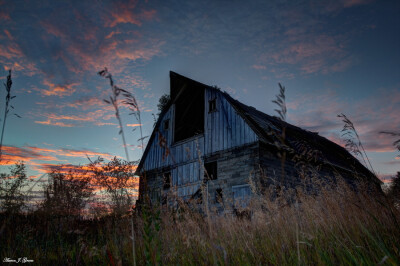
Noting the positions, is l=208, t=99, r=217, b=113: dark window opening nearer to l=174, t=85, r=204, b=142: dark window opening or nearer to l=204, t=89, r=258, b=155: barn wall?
l=204, t=89, r=258, b=155: barn wall

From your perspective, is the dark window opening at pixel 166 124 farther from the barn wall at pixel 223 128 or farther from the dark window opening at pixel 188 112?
the barn wall at pixel 223 128

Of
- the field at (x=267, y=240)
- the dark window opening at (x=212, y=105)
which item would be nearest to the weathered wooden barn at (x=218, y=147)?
the dark window opening at (x=212, y=105)

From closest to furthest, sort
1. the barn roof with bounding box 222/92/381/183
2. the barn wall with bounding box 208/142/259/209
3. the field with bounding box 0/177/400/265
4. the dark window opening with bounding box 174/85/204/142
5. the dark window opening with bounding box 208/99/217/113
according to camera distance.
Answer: the field with bounding box 0/177/400/265 → the barn roof with bounding box 222/92/381/183 → the barn wall with bounding box 208/142/259/209 → the dark window opening with bounding box 208/99/217/113 → the dark window opening with bounding box 174/85/204/142

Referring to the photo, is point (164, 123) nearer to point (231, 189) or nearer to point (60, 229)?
point (231, 189)

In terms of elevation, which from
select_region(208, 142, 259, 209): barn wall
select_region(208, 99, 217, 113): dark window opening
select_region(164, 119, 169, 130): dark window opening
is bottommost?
select_region(208, 142, 259, 209): barn wall

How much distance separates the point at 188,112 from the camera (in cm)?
1616

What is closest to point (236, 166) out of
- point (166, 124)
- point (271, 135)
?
point (271, 135)

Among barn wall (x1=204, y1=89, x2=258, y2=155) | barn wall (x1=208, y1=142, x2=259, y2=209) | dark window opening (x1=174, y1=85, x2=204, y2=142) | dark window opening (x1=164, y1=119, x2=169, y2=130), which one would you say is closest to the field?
barn wall (x1=208, y1=142, x2=259, y2=209)

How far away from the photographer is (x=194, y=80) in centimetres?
1437

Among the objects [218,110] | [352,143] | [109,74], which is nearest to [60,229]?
[109,74]

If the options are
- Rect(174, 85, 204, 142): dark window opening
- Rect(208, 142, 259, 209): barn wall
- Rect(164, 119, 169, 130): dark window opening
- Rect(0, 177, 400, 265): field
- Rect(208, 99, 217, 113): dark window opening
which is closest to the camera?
Rect(0, 177, 400, 265): field

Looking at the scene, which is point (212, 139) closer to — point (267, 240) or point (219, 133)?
point (219, 133)

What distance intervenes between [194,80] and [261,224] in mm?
11657

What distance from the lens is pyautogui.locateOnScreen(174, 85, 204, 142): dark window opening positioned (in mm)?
15572
